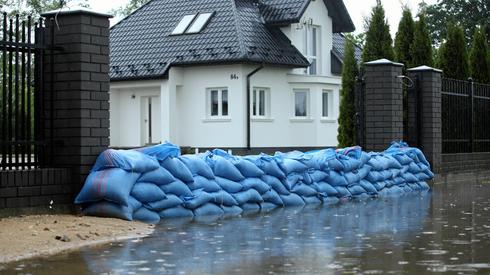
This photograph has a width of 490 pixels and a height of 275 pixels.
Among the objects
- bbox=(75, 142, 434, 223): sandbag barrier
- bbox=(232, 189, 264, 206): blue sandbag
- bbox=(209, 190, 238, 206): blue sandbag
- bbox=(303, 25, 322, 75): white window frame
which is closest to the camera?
bbox=(75, 142, 434, 223): sandbag barrier

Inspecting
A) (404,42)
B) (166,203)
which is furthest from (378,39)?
(166,203)

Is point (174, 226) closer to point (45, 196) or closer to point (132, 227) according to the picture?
point (132, 227)

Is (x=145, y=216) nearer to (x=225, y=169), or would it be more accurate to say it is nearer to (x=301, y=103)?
(x=225, y=169)

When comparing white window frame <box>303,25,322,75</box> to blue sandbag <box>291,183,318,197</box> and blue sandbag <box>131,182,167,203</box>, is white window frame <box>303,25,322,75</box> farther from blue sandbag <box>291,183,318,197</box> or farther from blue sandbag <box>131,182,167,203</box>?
blue sandbag <box>131,182,167,203</box>

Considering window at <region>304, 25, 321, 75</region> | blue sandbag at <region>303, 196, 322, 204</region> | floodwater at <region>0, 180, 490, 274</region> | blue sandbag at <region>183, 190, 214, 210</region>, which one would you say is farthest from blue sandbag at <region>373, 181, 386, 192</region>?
window at <region>304, 25, 321, 75</region>

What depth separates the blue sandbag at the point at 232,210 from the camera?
1216 centimetres

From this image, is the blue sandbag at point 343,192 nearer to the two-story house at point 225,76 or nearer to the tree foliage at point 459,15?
the two-story house at point 225,76

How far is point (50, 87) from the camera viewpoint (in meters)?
11.1

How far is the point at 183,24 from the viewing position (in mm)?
33594

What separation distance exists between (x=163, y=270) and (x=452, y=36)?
20.1m

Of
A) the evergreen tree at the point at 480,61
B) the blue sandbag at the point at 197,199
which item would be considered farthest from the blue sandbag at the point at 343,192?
the evergreen tree at the point at 480,61

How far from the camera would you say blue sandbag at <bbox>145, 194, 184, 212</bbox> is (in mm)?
11156

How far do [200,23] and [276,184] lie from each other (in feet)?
67.1

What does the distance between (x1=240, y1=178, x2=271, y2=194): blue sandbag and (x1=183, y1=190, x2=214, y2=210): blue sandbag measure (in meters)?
0.78
